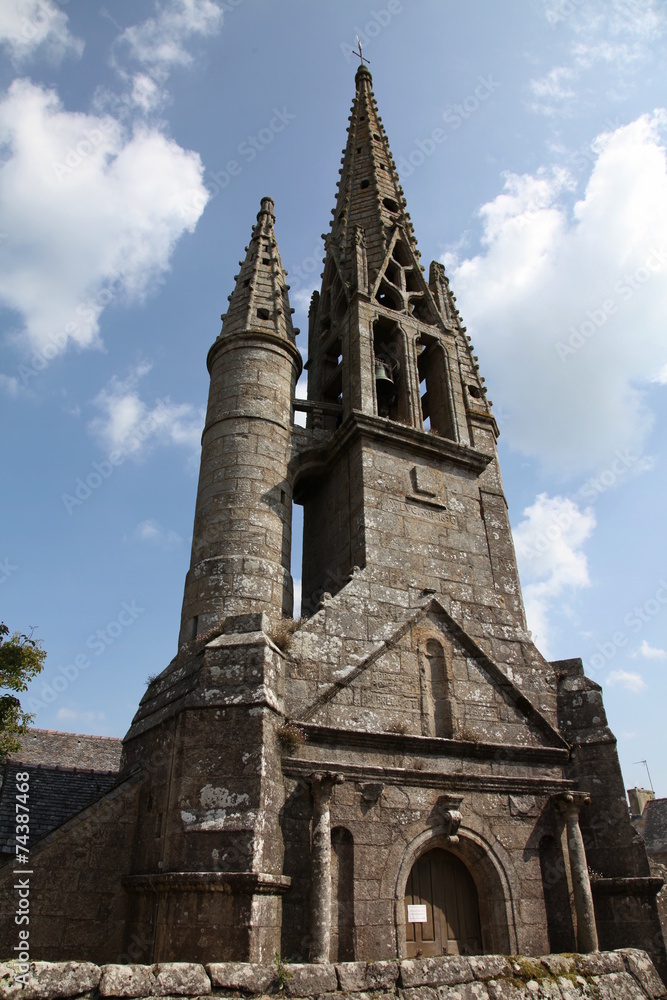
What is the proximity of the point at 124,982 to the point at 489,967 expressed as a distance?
6.67 ft

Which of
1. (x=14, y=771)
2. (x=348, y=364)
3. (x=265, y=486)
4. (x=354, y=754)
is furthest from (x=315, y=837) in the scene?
(x=14, y=771)

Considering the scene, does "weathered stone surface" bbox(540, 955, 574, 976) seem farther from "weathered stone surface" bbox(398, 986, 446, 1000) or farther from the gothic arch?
the gothic arch

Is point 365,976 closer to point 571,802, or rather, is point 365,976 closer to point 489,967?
point 489,967

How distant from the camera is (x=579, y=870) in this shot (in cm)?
790

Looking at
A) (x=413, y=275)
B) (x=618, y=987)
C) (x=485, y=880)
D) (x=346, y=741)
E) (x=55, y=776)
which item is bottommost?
(x=618, y=987)

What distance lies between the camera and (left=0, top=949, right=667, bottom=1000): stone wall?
9.82 ft

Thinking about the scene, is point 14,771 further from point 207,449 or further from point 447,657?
point 447,657

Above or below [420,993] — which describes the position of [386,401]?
above

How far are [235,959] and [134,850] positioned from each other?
2.16 meters

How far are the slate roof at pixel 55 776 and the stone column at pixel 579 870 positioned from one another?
5.94m

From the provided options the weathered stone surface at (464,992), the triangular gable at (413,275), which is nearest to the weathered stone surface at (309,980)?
the weathered stone surface at (464,992)

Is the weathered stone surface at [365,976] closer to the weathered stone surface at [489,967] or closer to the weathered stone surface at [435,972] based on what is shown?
the weathered stone surface at [435,972]

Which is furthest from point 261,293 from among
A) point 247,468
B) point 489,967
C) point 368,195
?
point 489,967

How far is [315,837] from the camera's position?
22.6 feet
